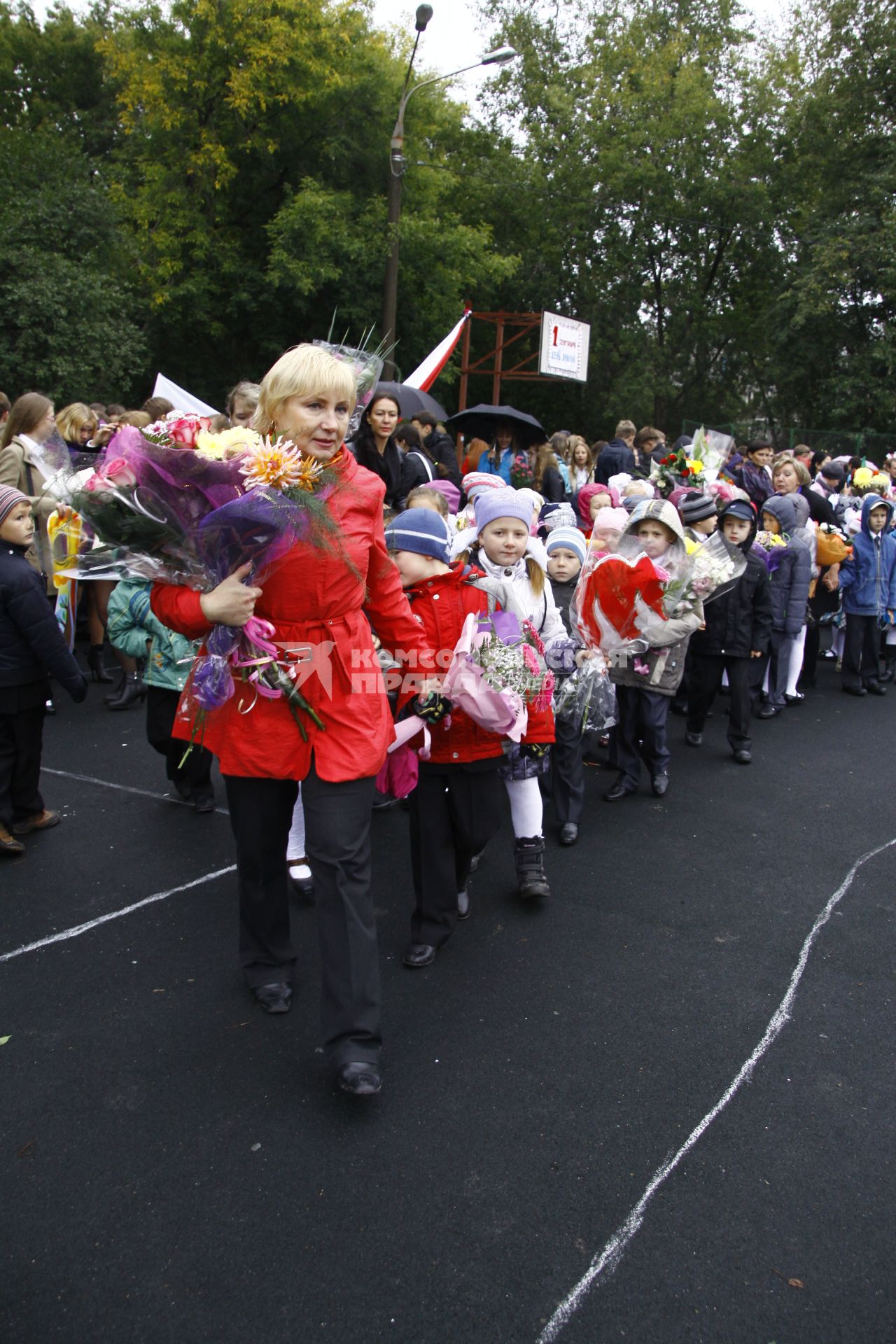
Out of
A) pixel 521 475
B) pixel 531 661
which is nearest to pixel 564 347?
pixel 521 475

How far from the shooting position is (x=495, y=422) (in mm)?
10609

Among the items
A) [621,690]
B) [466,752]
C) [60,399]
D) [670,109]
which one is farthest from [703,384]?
[466,752]

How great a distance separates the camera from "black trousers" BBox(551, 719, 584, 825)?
17.0 ft

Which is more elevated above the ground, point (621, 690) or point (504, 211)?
point (504, 211)

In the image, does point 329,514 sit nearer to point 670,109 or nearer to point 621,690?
point 621,690

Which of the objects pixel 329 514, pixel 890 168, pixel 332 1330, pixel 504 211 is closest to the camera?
pixel 332 1330

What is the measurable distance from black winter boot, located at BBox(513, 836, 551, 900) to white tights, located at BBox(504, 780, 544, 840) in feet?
0.11

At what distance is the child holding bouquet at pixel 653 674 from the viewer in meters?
A: 5.58

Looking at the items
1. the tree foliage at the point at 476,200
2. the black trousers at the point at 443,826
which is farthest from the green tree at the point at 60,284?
the black trousers at the point at 443,826

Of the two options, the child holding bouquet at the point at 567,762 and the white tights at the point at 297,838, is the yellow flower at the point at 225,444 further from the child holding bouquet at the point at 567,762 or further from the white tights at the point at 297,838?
the child holding bouquet at the point at 567,762

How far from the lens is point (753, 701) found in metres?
8.63

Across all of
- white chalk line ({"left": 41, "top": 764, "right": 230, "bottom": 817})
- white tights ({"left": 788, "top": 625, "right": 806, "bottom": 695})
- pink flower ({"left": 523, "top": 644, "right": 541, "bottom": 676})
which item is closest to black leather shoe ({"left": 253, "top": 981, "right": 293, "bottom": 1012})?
pink flower ({"left": 523, "top": 644, "right": 541, "bottom": 676})

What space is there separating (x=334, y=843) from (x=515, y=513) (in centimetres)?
183

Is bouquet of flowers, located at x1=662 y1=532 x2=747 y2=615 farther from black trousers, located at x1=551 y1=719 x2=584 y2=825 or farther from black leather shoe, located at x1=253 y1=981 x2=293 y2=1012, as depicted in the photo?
black leather shoe, located at x1=253 y1=981 x2=293 y2=1012
